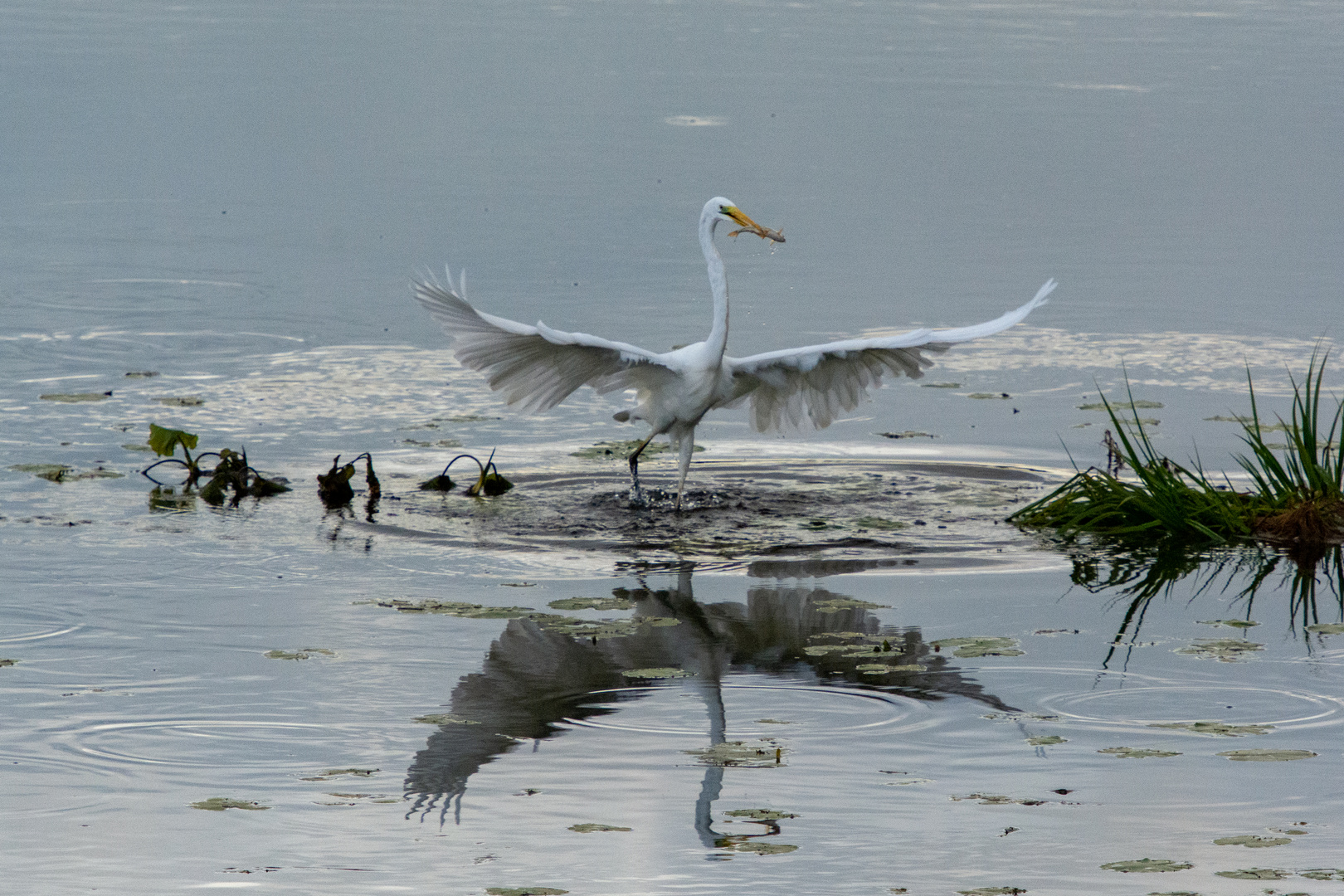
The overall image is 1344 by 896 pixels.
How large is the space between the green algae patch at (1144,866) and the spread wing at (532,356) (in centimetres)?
434

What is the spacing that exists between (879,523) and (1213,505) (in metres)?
1.62

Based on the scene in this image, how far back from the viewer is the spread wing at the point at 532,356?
883 cm

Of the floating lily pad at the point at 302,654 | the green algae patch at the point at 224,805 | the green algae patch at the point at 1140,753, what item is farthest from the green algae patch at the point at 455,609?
the green algae patch at the point at 1140,753

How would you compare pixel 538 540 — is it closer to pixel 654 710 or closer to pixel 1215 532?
pixel 654 710

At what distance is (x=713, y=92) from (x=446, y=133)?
502cm

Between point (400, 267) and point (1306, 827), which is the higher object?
point (400, 267)

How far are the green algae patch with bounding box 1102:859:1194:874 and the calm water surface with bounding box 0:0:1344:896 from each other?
71 mm

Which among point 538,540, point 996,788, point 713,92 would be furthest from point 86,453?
point 713,92

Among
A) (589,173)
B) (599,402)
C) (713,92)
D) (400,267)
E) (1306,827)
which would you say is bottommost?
(1306,827)

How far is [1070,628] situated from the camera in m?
7.53

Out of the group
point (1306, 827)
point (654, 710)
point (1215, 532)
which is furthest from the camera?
point (1215, 532)

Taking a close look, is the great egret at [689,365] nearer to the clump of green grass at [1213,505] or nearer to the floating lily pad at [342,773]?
the clump of green grass at [1213,505]

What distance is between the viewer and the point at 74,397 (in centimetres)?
1108

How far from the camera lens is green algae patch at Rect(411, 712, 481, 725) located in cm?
617
